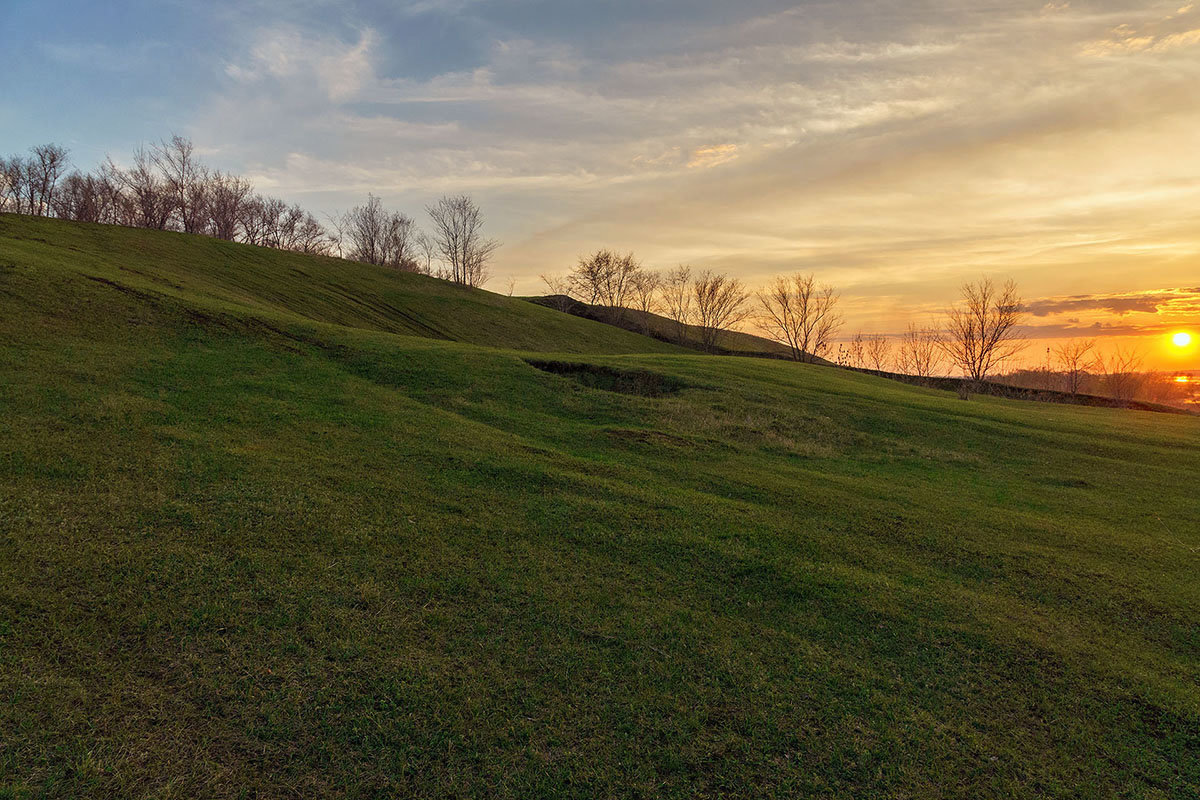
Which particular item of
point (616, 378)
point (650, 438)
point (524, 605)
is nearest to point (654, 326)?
point (616, 378)

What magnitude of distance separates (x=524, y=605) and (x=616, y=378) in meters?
18.1

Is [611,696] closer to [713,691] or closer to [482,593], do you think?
[713,691]

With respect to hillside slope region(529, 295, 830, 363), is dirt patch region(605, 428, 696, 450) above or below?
below

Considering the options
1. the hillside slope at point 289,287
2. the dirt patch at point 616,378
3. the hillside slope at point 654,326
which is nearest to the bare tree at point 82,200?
the hillside slope at point 289,287

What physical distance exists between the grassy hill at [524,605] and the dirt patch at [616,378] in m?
6.85

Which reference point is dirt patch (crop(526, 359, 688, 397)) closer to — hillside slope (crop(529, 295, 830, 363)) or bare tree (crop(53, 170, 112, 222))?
hillside slope (crop(529, 295, 830, 363))

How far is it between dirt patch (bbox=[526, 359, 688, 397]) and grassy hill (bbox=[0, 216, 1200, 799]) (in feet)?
22.5

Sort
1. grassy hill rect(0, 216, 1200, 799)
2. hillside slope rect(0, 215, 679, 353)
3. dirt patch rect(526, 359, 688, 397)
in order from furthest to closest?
hillside slope rect(0, 215, 679, 353), dirt patch rect(526, 359, 688, 397), grassy hill rect(0, 216, 1200, 799)

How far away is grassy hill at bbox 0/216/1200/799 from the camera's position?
5453 mm

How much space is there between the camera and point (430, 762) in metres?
5.34

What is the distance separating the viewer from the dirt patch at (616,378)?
24641 mm

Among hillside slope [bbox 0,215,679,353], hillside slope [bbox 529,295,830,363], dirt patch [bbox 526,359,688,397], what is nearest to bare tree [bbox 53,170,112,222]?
hillside slope [bbox 0,215,679,353]

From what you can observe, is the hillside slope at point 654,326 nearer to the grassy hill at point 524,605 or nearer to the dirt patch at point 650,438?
the dirt patch at point 650,438

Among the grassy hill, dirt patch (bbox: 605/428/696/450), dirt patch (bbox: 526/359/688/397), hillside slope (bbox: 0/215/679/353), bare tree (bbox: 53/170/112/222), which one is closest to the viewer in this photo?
the grassy hill
